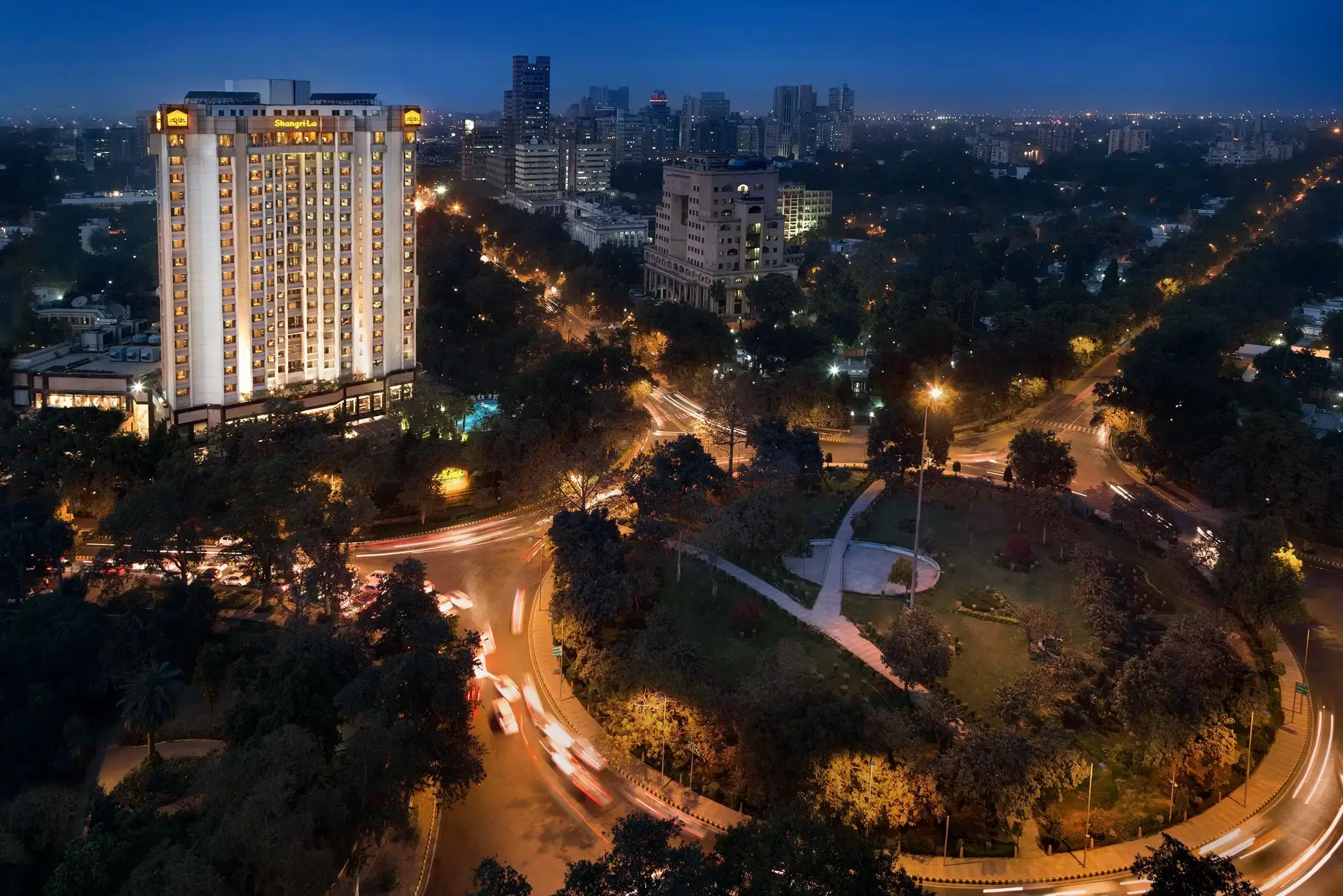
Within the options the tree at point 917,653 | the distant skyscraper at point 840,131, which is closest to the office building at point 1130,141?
the distant skyscraper at point 840,131

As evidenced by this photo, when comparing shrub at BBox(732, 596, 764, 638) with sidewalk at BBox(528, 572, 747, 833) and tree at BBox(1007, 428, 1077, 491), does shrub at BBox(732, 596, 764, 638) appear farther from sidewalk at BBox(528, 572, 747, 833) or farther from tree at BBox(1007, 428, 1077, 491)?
tree at BBox(1007, 428, 1077, 491)

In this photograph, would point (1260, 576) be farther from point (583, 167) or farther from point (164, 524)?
point (583, 167)

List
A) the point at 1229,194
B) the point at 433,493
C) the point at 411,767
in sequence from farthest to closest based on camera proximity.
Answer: the point at 1229,194
the point at 433,493
the point at 411,767

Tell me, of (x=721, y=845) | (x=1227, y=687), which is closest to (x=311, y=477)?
(x=721, y=845)

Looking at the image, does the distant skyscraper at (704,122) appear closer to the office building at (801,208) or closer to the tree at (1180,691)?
the office building at (801,208)

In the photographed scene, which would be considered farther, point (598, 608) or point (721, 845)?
point (598, 608)

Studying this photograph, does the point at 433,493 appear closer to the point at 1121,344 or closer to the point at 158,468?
the point at 158,468

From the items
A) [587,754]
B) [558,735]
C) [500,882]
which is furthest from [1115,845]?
[500,882]

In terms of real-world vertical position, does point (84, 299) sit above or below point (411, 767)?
above
